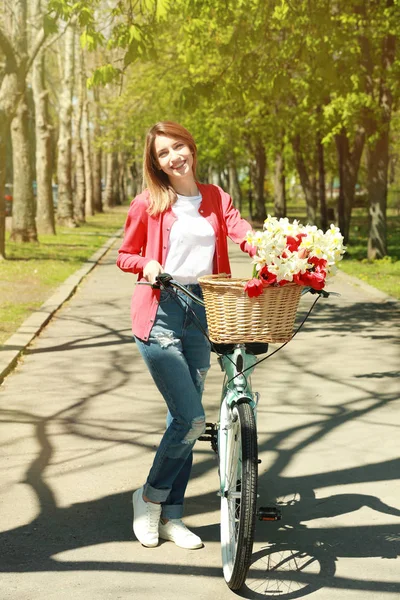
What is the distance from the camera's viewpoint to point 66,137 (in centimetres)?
3234

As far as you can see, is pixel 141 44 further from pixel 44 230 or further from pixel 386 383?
pixel 44 230

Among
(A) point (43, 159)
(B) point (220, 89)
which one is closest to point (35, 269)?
(B) point (220, 89)

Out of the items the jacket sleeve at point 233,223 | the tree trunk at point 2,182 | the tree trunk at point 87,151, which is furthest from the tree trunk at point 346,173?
the jacket sleeve at point 233,223

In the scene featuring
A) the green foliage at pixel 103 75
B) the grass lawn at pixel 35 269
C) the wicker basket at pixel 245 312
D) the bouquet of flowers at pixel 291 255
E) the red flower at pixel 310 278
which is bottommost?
the grass lawn at pixel 35 269

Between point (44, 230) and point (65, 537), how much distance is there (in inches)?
938

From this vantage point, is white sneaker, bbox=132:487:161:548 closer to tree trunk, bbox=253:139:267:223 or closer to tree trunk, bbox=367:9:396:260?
tree trunk, bbox=367:9:396:260

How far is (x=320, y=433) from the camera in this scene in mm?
6879

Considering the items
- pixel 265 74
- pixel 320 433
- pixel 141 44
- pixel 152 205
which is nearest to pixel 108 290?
Result: pixel 265 74

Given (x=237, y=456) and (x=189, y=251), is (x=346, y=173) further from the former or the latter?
(x=237, y=456)

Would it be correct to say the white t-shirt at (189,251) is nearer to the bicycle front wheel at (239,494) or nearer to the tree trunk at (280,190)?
the bicycle front wheel at (239,494)

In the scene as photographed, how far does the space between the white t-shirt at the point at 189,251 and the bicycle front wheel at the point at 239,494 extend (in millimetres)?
649

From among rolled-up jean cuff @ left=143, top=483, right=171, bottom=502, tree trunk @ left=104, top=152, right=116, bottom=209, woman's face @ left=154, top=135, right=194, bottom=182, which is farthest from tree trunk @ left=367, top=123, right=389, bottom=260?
tree trunk @ left=104, top=152, right=116, bottom=209

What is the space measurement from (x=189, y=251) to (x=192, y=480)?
68.0 inches

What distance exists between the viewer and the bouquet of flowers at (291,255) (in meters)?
3.96
